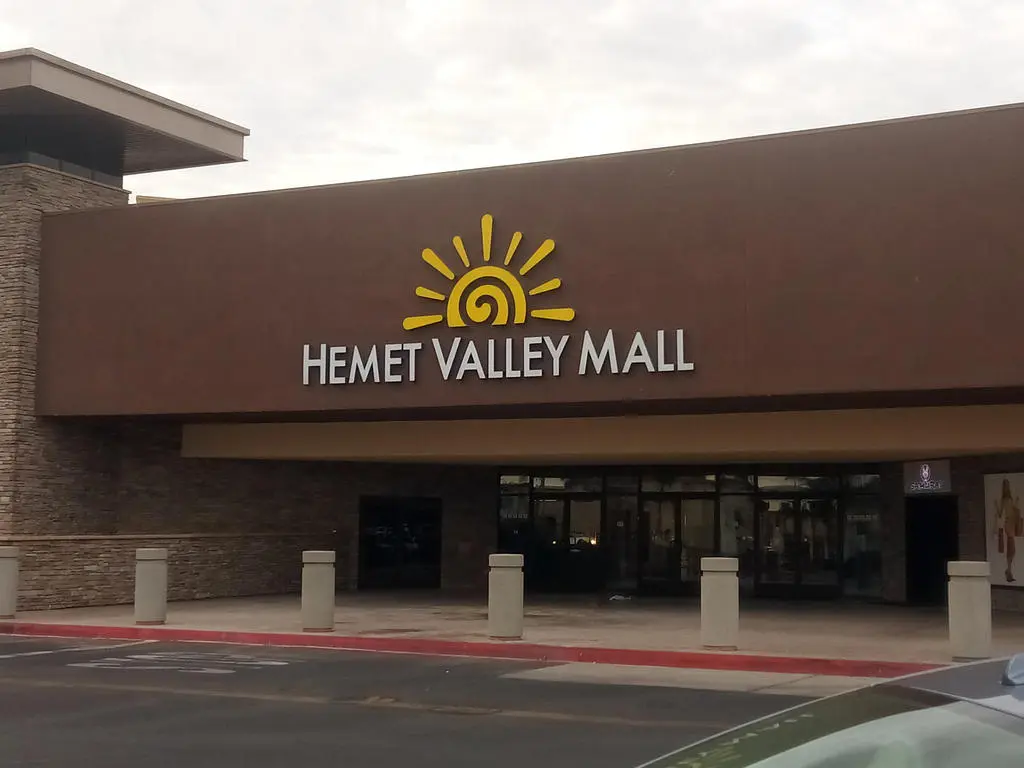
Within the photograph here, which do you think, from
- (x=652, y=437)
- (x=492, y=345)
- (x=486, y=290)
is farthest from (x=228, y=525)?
(x=652, y=437)

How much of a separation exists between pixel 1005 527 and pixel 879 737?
865 inches

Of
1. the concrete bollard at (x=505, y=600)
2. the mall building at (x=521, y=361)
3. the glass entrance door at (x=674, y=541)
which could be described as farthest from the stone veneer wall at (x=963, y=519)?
the concrete bollard at (x=505, y=600)

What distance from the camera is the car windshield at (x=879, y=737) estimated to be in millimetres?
2701

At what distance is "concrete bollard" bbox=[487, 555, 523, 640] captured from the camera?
17.5 m

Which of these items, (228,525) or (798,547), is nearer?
(228,525)

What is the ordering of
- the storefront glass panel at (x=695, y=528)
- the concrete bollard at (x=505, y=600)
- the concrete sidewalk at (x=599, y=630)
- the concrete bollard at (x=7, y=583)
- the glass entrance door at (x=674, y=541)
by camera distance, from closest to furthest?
the concrete sidewalk at (x=599, y=630) < the concrete bollard at (x=505, y=600) < the concrete bollard at (x=7, y=583) < the storefront glass panel at (x=695, y=528) < the glass entrance door at (x=674, y=541)

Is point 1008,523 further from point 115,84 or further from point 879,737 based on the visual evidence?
point 879,737

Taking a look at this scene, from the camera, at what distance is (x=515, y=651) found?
16.9m

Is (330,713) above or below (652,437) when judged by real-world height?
below

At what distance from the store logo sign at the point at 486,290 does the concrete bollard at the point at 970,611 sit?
716cm

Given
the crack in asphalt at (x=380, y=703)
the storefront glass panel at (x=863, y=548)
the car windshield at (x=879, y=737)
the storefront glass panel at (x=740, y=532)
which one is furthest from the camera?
the storefront glass panel at (x=740, y=532)

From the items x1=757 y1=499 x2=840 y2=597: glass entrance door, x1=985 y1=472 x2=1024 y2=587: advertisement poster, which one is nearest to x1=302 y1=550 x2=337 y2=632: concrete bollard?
x1=757 y1=499 x2=840 y2=597: glass entrance door

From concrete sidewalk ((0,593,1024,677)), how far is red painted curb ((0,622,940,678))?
14mm

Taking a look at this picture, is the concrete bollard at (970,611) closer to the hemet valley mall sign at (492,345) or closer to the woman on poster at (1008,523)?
the hemet valley mall sign at (492,345)
